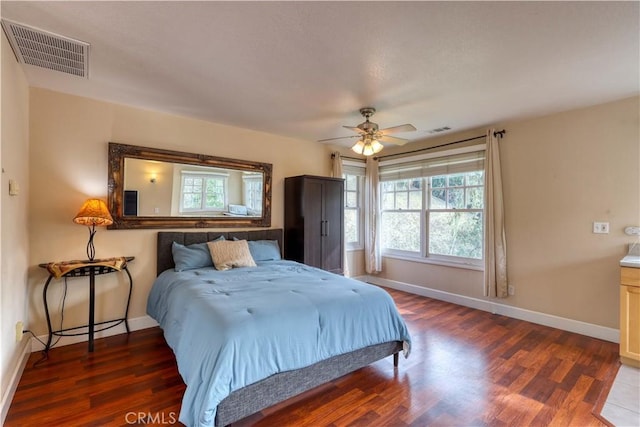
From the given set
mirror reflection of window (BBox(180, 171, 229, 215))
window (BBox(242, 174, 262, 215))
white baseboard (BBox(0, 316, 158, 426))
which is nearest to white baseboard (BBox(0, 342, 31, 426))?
white baseboard (BBox(0, 316, 158, 426))

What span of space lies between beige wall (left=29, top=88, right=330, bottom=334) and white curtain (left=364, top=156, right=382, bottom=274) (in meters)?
2.90

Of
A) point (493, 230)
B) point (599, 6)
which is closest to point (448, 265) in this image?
point (493, 230)

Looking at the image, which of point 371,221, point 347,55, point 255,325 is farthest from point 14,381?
point 371,221

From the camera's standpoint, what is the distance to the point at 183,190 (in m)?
3.78

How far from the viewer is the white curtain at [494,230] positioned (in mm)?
3920

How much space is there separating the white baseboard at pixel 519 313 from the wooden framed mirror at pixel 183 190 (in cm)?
262

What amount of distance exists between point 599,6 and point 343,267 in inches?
154

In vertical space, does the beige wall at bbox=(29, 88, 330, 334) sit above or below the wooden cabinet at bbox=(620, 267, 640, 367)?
above

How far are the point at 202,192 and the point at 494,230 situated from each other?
3.78 m

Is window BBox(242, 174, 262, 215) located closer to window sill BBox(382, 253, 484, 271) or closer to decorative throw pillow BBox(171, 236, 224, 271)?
decorative throw pillow BBox(171, 236, 224, 271)

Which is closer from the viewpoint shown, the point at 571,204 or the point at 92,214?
the point at 92,214

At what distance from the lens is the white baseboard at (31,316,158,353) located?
9.50 feet

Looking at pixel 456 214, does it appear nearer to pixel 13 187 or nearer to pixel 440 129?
pixel 440 129

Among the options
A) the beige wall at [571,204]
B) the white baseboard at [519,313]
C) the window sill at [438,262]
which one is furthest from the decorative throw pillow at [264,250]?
the beige wall at [571,204]
